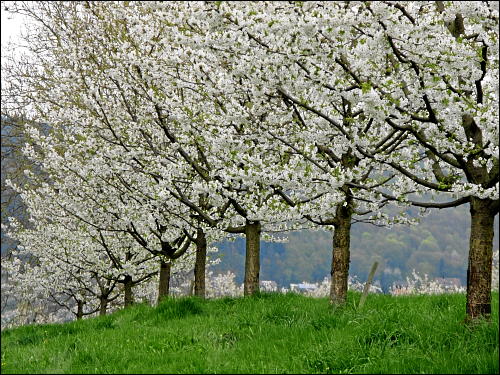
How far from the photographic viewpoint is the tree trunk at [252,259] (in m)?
11.1

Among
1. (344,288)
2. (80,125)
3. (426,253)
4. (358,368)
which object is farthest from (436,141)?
(426,253)

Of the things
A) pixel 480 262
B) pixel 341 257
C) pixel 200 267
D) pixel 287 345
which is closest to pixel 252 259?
pixel 200 267

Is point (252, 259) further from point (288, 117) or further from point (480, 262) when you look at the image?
point (480, 262)

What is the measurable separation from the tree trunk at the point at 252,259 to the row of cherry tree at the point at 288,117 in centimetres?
3

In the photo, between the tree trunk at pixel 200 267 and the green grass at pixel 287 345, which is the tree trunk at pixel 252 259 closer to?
the tree trunk at pixel 200 267

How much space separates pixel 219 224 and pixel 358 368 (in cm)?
593

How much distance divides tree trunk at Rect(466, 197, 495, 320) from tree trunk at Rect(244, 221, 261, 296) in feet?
18.9

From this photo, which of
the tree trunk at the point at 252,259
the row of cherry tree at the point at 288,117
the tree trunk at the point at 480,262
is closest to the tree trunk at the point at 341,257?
the row of cherry tree at the point at 288,117

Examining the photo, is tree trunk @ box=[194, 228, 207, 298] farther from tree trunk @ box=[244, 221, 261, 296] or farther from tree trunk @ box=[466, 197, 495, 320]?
tree trunk @ box=[466, 197, 495, 320]

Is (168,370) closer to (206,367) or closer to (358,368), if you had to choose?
(206,367)

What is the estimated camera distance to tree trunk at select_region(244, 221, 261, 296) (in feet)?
36.5

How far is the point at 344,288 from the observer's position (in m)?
8.90

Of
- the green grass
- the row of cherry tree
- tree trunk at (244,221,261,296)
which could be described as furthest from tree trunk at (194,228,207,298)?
the green grass

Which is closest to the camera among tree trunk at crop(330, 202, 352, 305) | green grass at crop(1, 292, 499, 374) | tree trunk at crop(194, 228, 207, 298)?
green grass at crop(1, 292, 499, 374)
